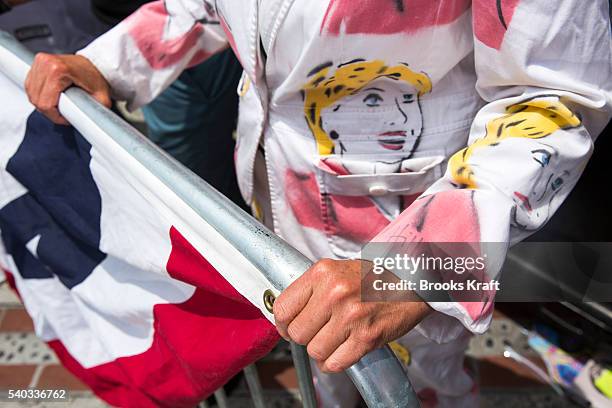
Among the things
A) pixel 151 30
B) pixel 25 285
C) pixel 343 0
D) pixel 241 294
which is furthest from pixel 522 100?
pixel 25 285

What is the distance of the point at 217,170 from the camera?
197 cm

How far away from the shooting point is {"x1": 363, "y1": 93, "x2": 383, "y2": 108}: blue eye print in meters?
0.86

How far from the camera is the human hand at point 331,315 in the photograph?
23.7 inches

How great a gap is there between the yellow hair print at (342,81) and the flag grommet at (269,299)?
34cm

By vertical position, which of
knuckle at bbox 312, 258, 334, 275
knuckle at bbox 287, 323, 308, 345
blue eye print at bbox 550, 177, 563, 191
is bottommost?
knuckle at bbox 287, 323, 308, 345

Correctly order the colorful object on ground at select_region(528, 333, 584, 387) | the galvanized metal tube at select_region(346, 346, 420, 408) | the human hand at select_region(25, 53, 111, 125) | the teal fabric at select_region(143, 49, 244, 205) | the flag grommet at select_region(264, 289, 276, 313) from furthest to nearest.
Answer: the teal fabric at select_region(143, 49, 244, 205), the colorful object on ground at select_region(528, 333, 584, 387), the human hand at select_region(25, 53, 111, 125), the flag grommet at select_region(264, 289, 276, 313), the galvanized metal tube at select_region(346, 346, 420, 408)

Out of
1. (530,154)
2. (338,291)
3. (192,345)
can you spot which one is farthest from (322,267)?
(192,345)

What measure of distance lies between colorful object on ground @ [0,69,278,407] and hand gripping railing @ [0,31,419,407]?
18 mm

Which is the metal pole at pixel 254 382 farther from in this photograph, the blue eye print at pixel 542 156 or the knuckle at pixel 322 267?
the blue eye print at pixel 542 156

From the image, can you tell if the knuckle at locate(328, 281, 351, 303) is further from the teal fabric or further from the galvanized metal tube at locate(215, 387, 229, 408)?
the teal fabric

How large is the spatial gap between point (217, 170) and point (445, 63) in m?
1.29

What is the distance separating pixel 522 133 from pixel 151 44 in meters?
0.77

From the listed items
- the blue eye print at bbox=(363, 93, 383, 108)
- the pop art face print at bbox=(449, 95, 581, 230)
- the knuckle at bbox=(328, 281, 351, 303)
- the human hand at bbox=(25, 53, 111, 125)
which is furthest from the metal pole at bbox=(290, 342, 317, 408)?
the human hand at bbox=(25, 53, 111, 125)

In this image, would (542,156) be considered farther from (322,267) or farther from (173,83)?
(173,83)
